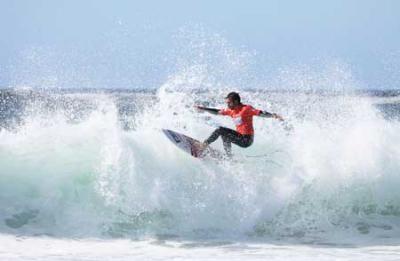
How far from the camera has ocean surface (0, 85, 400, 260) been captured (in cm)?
1066

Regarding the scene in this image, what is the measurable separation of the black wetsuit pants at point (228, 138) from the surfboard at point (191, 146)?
0.73 feet

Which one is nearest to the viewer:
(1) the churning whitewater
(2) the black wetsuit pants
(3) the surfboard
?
(1) the churning whitewater

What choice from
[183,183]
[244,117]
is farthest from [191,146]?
[244,117]

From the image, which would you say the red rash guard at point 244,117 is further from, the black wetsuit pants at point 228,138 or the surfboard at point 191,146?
the surfboard at point 191,146

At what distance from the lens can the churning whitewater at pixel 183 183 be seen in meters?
11.7

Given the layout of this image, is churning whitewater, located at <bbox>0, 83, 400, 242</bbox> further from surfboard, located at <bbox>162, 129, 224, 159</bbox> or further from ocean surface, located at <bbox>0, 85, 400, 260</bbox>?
surfboard, located at <bbox>162, 129, 224, 159</bbox>

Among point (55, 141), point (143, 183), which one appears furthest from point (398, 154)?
point (55, 141)

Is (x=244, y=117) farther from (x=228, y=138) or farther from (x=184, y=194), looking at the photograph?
(x=184, y=194)

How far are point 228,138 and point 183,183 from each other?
121cm

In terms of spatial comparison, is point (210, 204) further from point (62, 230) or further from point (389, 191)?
point (389, 191)

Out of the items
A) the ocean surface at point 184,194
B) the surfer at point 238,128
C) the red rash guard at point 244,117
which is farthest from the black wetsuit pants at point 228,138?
the ocean surface at point 184,194

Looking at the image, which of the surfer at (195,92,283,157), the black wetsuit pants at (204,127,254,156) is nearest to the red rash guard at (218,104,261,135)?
the surfer at (195,92,283,157)

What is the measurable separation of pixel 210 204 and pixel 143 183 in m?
1.30

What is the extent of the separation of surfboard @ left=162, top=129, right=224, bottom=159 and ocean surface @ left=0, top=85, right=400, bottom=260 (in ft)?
0.54
